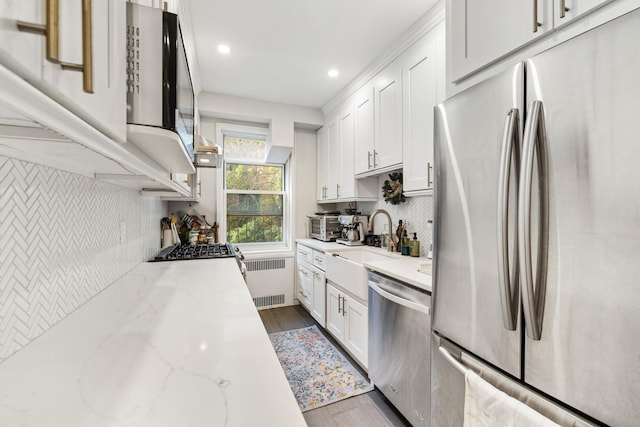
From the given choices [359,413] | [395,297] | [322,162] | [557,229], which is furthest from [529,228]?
[322,162]

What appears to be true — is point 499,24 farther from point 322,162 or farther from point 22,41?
point 322,162

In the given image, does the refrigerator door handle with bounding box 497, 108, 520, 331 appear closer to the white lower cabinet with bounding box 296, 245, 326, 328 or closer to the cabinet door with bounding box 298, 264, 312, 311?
the white lower cabinet with bounding box 296, 245, 326, 328

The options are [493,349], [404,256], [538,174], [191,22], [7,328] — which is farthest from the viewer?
[404,256]

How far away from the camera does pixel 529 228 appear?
2.50ft

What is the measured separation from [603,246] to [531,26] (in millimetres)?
713

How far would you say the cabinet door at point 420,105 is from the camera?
70.2 inches

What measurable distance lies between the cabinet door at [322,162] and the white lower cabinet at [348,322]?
1435 millimetres

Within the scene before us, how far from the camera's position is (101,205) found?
47.0 inches

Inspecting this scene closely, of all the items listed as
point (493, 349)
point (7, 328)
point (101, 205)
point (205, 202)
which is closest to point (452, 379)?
point (493, 349)

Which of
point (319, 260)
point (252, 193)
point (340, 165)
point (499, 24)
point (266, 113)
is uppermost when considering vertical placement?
point (266, 113)

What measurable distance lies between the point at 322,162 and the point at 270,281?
176 centimetres

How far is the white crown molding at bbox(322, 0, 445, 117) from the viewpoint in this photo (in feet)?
5.80

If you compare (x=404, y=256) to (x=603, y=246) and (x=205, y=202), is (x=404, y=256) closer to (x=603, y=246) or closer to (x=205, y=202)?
(x=603, y=246)

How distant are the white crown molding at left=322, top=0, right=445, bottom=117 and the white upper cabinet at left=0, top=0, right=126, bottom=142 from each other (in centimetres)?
191
